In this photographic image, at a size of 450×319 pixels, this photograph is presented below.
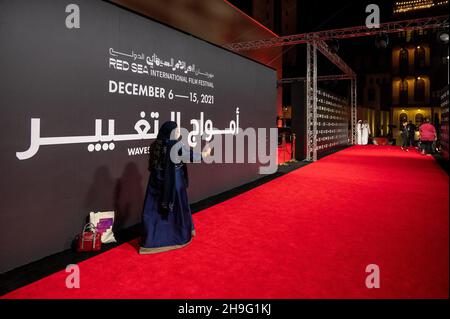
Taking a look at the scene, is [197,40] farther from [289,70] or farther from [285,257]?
[289,70]

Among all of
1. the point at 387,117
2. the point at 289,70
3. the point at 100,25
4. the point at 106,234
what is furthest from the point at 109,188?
the point at 387,117

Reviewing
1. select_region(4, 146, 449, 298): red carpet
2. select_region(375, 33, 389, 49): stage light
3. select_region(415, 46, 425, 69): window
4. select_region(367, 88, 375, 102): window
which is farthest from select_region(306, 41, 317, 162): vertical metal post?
select_region(367, 88, 375, 102): window

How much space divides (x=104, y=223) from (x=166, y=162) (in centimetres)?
103

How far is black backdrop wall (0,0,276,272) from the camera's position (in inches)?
120

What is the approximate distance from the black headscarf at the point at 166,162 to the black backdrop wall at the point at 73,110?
855 mm

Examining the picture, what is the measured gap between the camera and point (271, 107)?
348 inches

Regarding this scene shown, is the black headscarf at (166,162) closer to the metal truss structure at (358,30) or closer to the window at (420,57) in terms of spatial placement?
the metal truss structure at (358,30)

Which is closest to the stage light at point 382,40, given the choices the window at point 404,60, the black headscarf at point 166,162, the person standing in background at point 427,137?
the person standing in background at point 427,137

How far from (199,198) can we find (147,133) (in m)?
1.73

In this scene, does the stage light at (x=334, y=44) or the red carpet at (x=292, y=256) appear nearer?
the red carpet at (x=292, y=256)

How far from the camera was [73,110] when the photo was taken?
3.56 metres

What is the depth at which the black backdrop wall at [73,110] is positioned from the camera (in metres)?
3.04

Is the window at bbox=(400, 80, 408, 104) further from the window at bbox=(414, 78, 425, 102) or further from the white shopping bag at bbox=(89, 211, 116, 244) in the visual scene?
the white shopping bag at bbox=(89, 211, 116, 244)

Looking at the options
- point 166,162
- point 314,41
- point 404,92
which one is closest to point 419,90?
point 404,92
